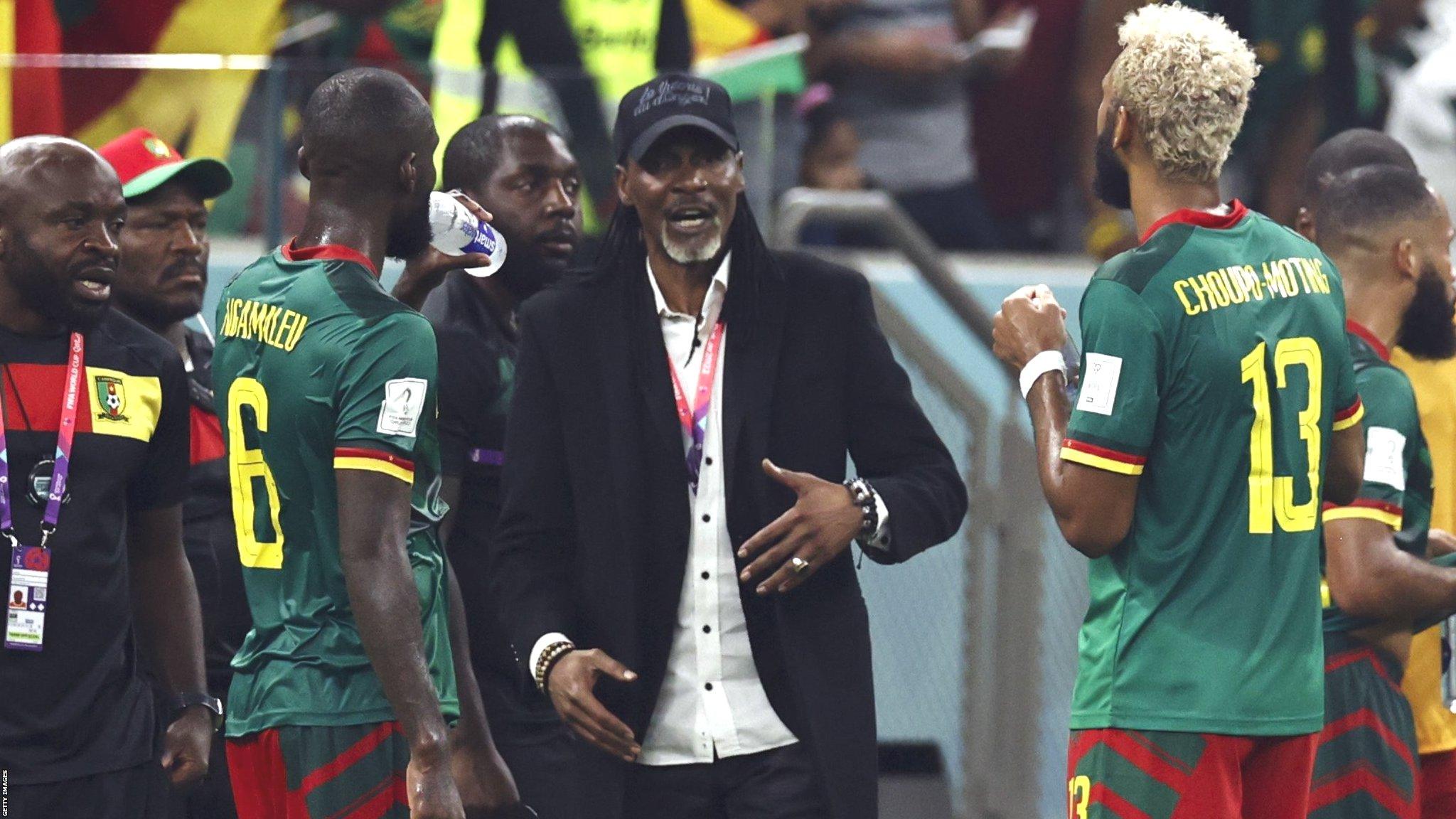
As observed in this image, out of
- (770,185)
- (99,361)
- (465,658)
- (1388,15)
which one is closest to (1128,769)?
(465,658)

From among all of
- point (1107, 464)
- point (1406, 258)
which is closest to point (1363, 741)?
point (1406, 258)

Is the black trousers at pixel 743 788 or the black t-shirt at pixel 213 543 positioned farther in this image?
the black t-shirt at pixel 213 543

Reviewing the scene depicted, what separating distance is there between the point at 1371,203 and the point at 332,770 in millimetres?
2703

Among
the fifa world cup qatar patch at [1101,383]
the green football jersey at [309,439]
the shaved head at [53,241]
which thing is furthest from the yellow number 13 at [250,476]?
the fifa world cup qatar patch at [1101,383]

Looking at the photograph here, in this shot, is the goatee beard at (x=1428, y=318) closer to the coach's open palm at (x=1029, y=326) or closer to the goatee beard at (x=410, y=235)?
the coach's open palm at (x=1029, y=326)

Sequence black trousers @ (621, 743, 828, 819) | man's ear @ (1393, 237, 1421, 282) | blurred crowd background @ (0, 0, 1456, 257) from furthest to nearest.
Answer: blurred crowd background @ (0, 0, 1456, 257)
man's ear @ (1393, 237, 1421, 282)
black trousers @ (621, 743, 828, 819)

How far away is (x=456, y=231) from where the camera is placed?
4.41 metres

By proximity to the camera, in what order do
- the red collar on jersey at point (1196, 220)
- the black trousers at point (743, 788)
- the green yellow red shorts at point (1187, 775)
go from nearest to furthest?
the green yellow red shorts at point (1187, 775) < the red collar on jersey at point (1196, 220) < the black trousers at point (743, 788)

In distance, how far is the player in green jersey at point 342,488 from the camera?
12.3ft

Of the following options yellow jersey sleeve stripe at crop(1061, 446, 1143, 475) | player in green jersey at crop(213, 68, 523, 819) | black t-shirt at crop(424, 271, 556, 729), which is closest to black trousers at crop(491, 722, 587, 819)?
black t-shirt at crop(424, 271, 556, 729)

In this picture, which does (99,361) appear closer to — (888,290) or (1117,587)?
(1117,587)

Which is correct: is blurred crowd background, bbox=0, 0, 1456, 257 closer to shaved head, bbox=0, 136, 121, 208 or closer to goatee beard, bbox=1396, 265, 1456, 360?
shaved head, bbox=0, 136, 121, 208

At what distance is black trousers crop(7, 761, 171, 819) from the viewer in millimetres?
4027

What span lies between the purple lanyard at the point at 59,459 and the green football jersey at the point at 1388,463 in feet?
8.53
